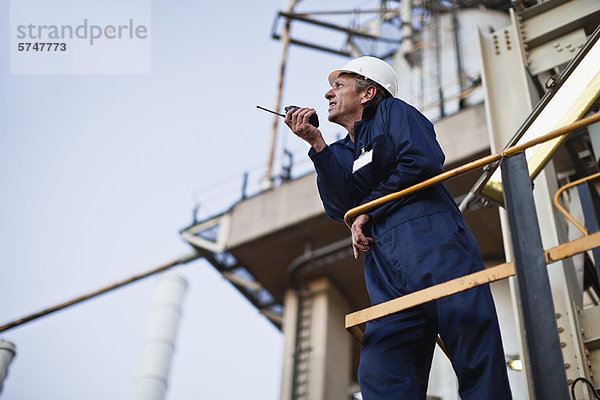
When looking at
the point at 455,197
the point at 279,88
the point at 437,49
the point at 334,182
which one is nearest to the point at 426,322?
the point at 334,182

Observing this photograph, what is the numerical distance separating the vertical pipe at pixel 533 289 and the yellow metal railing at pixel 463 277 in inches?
3.1

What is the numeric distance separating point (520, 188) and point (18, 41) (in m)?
12.0

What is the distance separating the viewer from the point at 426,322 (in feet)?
13.2

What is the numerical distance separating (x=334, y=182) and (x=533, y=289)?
1.49m

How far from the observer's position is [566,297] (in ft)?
20.1

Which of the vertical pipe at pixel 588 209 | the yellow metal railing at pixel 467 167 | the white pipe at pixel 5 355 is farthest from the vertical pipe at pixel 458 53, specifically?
the yellow metal railing at pixel 467 167

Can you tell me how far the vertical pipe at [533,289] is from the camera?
123 inches

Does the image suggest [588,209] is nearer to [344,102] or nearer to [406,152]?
[344,102]

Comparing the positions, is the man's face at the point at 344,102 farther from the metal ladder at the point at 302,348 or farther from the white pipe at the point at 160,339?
the white pipe at the point at 160,339

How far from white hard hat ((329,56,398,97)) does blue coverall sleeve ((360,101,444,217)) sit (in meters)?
0.45

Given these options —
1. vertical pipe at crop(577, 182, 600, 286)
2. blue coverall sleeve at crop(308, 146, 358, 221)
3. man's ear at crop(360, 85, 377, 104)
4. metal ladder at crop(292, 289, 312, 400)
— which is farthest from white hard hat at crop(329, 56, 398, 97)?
metal ladder at crop(292, 289, 312, 400)

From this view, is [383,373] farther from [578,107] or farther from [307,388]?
[307,388]

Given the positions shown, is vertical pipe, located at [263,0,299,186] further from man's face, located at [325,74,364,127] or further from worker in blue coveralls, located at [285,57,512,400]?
worker in blue coveralls, located at [285,57,512,400]

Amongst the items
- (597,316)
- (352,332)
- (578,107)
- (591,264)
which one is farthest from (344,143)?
(591,264)
